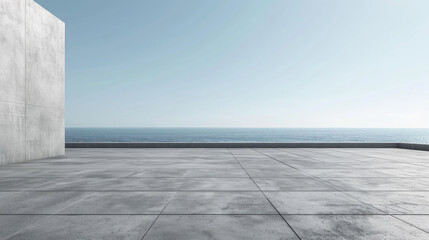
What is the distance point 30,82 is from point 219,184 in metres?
12.1

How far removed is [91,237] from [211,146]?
64.8 ft

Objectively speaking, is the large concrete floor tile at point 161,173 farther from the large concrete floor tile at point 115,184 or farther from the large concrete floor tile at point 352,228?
the large concrete floor tile at point 352,228

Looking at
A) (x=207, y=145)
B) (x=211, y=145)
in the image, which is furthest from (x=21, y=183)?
(x=211, y=145)

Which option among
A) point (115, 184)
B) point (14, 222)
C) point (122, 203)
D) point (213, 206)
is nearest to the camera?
point (14, 222)

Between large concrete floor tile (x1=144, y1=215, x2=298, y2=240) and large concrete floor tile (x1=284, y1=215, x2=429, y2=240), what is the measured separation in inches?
12.5

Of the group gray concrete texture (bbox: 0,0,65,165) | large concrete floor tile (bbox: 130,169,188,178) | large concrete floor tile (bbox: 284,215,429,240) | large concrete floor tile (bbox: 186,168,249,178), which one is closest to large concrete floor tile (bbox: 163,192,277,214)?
large concrete floor tile (bbox: 284,215,429,240)

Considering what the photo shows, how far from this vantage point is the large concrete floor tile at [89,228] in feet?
13.5

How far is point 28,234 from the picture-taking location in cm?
420

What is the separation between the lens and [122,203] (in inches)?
231

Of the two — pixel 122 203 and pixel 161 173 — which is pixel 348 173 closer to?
pixel 161 173

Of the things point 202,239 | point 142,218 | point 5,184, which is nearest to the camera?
point 202,239

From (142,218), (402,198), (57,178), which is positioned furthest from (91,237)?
(402,198)

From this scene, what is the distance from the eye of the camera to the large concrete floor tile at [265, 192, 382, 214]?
5.36m

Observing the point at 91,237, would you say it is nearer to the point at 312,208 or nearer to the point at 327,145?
the point at 312,208
